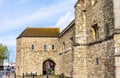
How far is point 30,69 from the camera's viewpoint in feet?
156

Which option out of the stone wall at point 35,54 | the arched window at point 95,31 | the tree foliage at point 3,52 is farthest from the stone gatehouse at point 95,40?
the tree foliage at point 3,52

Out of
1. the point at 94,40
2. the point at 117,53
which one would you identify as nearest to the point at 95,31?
the point at 94,40

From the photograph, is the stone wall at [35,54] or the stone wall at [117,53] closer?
the stone wall at [117,53]

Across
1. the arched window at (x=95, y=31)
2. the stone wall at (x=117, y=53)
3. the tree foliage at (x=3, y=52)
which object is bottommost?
the stone wall at (x=117, y=53)

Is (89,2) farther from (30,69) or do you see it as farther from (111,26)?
(30,69)

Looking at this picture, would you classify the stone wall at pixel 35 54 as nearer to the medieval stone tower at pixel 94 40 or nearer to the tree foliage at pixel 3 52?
the medieval stone tower at pixel 94 40

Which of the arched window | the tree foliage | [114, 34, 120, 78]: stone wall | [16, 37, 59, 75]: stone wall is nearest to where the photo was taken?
[114, 34, 120, 78]: stone wall

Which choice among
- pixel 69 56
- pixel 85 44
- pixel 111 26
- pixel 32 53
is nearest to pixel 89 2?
pixel 85 44

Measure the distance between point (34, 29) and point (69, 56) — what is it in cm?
1779

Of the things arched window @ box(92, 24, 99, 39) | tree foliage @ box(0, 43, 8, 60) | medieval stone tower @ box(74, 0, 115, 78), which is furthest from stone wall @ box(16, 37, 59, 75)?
tree foliage @ box(0, 43, 8, 60)

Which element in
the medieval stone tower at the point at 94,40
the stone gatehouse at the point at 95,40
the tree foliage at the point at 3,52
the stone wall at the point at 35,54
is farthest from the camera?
the tree foliage at the point at 3,52

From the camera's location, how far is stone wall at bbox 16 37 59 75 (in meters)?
47.6

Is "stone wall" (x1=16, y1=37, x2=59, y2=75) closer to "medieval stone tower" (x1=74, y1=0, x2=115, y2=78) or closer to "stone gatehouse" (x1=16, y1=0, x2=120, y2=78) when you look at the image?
"stone gatehouse" (x1=16, y1=0, x2=120, y2=78)

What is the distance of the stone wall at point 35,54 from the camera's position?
156 feet
